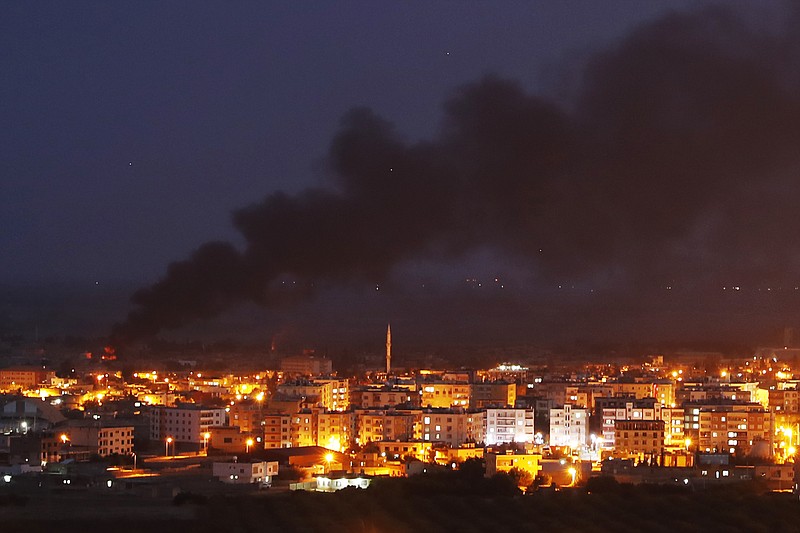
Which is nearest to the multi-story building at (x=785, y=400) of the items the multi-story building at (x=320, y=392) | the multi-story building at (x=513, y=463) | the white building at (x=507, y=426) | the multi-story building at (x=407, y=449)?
the white building at (x=507, y=426)

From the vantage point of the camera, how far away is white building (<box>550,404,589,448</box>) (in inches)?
662

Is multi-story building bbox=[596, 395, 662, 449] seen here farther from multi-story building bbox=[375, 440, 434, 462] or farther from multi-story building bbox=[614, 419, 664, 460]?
multi-story building bbox=[375, 440, 434, 462]

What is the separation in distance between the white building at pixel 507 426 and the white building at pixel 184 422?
2.75m

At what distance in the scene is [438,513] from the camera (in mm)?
11328

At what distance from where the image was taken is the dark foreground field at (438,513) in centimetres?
1044

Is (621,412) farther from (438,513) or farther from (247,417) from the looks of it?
(438,513)

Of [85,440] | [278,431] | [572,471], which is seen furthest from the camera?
[278,431]

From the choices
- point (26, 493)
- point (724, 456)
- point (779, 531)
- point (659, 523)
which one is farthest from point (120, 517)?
point (724, 456)

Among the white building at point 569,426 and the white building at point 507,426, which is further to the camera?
the white building at point 507,426

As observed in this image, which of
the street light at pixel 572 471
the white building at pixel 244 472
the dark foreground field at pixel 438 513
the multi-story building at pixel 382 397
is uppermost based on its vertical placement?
the multi-story building at pixel 382 397

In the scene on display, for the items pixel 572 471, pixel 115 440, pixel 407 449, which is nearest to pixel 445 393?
pixel 407 449

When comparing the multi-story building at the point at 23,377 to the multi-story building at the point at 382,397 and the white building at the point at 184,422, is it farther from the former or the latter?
the white building at the point at 184,422

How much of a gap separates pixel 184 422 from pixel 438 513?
562 centimetres

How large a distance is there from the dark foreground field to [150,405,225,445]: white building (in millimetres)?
3966
